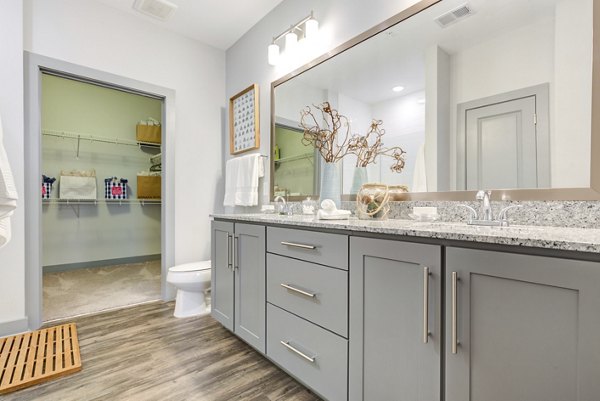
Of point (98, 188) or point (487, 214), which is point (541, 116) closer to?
point (487, 214)

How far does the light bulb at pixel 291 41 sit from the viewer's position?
2.14 metres

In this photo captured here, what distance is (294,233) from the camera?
1.36m

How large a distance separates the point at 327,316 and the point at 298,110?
1551 millimetres

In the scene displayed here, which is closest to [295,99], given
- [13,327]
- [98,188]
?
[13,327]

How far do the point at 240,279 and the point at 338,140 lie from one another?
1085 mm

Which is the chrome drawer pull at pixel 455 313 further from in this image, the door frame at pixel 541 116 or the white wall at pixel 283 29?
the white wall at pixel 283 29

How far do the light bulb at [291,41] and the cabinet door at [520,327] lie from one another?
193 centimetres

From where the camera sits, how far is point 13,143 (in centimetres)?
194

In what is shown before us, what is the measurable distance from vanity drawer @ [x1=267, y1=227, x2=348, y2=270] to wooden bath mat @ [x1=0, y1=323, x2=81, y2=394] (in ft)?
4.22

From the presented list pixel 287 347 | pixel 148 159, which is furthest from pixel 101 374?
pixel 148 159

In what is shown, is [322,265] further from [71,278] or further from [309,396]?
[71,278]

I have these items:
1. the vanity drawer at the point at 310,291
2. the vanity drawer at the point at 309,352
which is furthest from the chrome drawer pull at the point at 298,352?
the vanity drawer at the point at 310,291

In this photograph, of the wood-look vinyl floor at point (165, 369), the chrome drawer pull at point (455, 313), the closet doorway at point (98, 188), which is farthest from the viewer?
the closet doorway at point (98, 188)

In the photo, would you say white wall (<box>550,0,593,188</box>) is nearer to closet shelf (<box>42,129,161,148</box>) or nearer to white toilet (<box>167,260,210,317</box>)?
white toilet (<box>167,260,210,317</box>)
